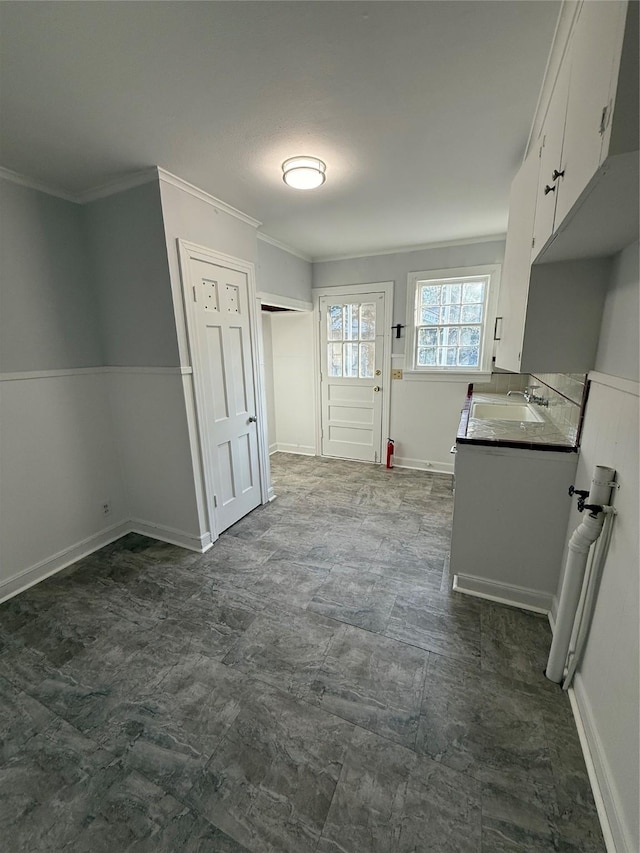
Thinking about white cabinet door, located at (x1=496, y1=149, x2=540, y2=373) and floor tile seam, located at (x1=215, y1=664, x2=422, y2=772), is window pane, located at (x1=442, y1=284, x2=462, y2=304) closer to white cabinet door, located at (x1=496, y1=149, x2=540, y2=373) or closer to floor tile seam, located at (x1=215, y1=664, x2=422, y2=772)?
white cabinet door, located at (x1=496, y1=149, x2=540, y2=373)

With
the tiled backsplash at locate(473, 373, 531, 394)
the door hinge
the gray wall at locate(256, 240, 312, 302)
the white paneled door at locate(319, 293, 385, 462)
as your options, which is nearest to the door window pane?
the white paneled door at locate(319, 293, 385, 462)

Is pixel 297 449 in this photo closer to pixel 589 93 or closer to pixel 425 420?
pixel 425 420

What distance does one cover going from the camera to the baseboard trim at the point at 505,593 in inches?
76.4

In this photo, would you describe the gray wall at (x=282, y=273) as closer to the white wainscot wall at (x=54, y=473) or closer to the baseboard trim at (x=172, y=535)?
the white wainscot wall at (x=54, y=473)

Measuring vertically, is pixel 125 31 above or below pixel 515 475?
above

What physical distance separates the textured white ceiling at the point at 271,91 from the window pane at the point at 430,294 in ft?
5.02

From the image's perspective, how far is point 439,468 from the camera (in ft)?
13.7

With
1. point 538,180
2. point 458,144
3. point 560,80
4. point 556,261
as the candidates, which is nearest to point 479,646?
point 556,261

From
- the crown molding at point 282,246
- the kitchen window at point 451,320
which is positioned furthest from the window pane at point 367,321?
the crown molding at point 282,246

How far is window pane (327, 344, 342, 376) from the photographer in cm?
440

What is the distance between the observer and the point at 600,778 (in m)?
1.14

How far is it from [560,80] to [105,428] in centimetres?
325

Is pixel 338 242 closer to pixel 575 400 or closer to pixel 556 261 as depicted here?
pixel 556 261

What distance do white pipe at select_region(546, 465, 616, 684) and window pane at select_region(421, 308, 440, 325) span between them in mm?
2959
